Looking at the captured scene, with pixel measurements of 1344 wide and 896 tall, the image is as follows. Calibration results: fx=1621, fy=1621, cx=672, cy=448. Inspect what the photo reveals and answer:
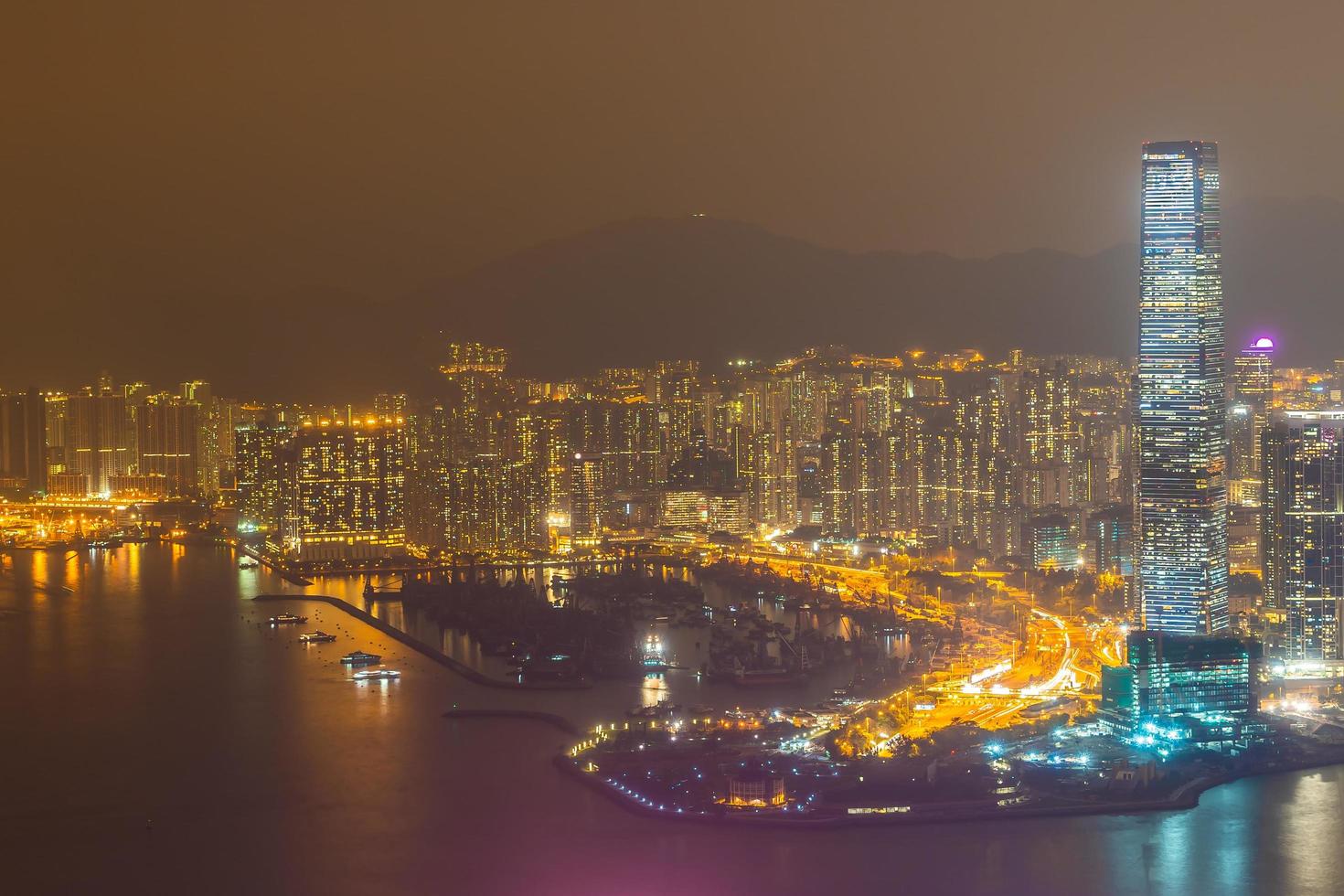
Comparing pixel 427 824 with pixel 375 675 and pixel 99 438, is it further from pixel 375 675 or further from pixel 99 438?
pixel 99 438

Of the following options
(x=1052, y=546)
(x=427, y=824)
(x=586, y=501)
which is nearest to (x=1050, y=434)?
(x=1052, y=546)

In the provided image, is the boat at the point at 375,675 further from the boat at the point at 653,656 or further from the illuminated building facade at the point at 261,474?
the illuminated building facade at the point at 261,474

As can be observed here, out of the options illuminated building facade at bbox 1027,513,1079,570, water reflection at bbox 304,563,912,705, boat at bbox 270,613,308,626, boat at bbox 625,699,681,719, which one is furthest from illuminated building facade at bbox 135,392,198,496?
boat at bbox 625,699,681,719

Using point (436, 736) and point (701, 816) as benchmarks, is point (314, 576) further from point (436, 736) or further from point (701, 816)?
point (701, 816)

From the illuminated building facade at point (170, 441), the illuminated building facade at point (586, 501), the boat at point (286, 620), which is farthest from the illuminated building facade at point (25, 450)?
the boat at point (286, 620)

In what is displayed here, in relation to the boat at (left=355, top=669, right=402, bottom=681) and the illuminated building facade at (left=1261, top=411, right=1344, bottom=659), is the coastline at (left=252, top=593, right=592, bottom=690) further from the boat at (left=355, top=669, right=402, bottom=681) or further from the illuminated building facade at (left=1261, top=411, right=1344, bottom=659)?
the illuminated building facade at (left=1261, top=411, right=1344, bottom=659)

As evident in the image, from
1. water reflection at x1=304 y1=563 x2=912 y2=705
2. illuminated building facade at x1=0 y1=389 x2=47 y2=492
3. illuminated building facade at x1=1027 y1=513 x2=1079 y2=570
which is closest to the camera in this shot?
water reflection at x1=304 y1=563 x2=912 y2=705

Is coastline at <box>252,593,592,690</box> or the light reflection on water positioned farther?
coastline at <box>252,593,592,690</box>
